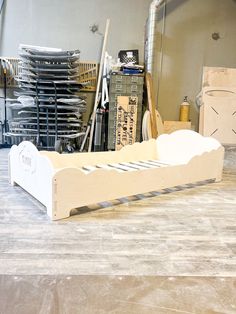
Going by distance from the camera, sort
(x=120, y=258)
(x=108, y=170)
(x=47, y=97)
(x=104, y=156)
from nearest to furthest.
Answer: (x=120, y=258) → (x=108, y=170) → (x=104, y=156) → (x=47, y=97)

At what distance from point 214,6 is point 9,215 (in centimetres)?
441

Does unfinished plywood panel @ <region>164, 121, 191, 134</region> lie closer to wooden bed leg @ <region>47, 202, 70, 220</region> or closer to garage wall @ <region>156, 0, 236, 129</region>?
garage wall @ <region>156, 0, 236, 129</region>

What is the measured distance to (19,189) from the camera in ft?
7.75

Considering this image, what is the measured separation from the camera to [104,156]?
8.68ft

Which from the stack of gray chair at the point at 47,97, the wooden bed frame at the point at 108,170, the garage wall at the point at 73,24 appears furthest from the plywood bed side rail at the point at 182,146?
the garage wall at the point at 73,24

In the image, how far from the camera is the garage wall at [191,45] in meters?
4.53

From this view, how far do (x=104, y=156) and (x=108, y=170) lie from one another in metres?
0.71

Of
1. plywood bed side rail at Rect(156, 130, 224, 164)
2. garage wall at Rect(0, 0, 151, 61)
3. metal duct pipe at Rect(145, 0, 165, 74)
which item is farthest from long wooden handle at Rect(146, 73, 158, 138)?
plywood bed side rail at Rect(156, 130, 224, 164)

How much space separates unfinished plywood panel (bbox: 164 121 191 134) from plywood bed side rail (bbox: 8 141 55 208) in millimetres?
2815

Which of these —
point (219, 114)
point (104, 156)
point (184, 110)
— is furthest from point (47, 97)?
point (219, 114)

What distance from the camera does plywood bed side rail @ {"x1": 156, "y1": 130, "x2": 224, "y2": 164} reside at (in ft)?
9.30

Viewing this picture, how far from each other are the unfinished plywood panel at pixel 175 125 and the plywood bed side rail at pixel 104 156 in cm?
168

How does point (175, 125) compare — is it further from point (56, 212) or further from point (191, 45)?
point (56, 212)

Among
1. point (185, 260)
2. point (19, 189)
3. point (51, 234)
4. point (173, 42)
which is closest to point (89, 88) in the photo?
point (173, 42)
